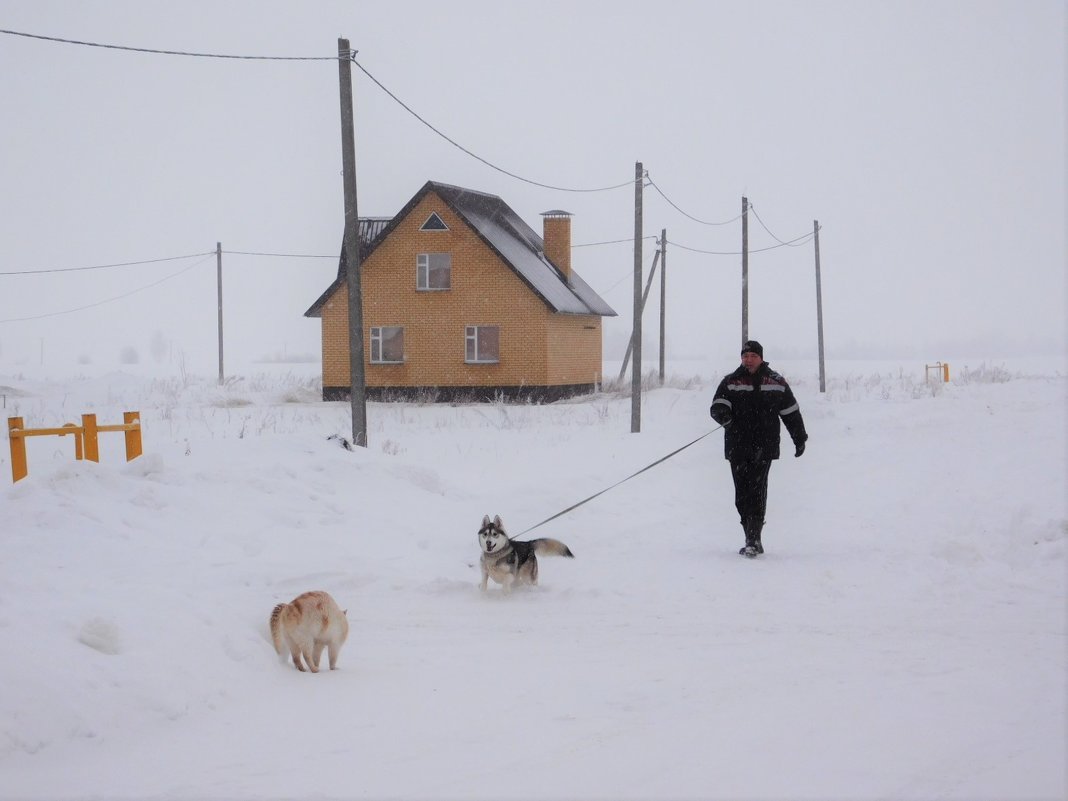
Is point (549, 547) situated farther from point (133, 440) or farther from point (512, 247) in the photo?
point (512, 247)

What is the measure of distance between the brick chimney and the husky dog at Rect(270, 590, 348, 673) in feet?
107

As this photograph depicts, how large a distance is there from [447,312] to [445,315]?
0.39 feet

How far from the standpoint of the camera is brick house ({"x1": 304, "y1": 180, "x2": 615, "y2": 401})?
33469 millimetres

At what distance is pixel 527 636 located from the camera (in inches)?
278

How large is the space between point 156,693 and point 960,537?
25.0 ft

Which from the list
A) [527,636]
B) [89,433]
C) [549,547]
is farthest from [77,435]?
[527,636]

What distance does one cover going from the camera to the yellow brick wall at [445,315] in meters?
33.5

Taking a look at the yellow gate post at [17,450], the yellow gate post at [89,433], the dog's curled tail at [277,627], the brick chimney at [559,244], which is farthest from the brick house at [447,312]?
the dog's curled tail at [277,627]

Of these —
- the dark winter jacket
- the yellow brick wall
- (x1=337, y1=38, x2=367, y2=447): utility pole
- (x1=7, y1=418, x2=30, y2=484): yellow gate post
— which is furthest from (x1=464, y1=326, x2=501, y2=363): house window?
the dark winter jacket

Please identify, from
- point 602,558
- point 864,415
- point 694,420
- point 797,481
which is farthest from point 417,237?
point 602,558

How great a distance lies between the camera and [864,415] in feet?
72.6

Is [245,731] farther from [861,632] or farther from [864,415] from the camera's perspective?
[864,415]

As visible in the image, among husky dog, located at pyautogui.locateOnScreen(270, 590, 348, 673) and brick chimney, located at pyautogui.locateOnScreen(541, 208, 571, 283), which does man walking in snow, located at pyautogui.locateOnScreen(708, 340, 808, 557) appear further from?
brick chimney, located at pyautogui.locateOnScreen(541, 208, 571, 283)

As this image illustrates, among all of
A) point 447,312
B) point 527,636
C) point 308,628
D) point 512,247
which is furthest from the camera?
point 512,247
